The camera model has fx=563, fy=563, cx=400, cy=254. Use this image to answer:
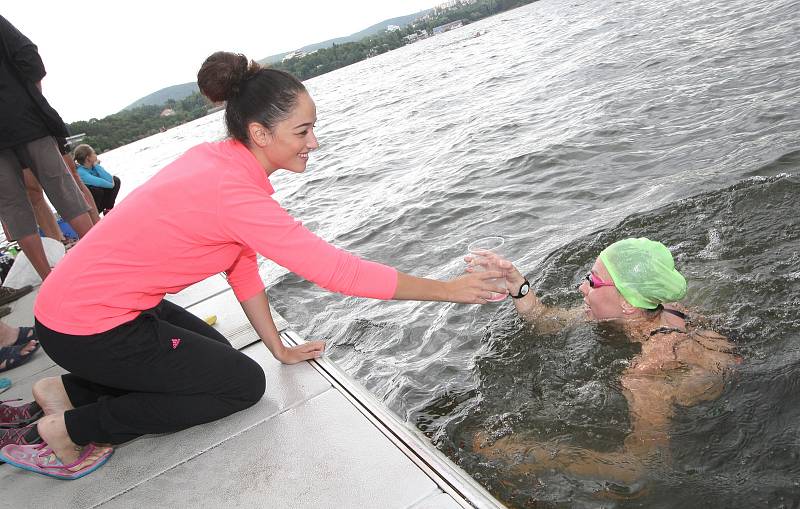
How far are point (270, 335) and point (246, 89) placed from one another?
1.61 metres

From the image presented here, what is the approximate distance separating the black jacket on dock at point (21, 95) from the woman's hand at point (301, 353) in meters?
3.71

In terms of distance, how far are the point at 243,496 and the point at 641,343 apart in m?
2.70

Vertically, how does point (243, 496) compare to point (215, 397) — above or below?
below

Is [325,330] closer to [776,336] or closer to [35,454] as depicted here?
[35,454]

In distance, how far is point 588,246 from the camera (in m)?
5.65

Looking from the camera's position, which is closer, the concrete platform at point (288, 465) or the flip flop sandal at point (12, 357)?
the concrete platform at point (288, 465)

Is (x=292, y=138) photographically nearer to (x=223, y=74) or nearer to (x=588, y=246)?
(x=223, y=74)

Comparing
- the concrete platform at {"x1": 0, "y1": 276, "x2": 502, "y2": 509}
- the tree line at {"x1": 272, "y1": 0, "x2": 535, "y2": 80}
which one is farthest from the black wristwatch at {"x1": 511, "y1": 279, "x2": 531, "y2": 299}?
the tree line at {"x1": 272, "y1": 0, "x2": 535, "y2": 80}

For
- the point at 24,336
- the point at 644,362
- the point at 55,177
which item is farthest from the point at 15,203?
the point at 644,362

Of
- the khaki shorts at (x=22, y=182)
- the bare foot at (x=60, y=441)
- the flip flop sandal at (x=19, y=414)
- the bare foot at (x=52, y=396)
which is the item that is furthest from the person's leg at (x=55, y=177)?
the bare foot at (x=60, y=441)

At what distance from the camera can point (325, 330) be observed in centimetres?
561

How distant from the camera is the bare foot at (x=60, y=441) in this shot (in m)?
2.99

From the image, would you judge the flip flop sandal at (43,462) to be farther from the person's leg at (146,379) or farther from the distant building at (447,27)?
the distant building at (447,27)

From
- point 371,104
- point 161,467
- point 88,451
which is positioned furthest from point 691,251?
point 371,104
